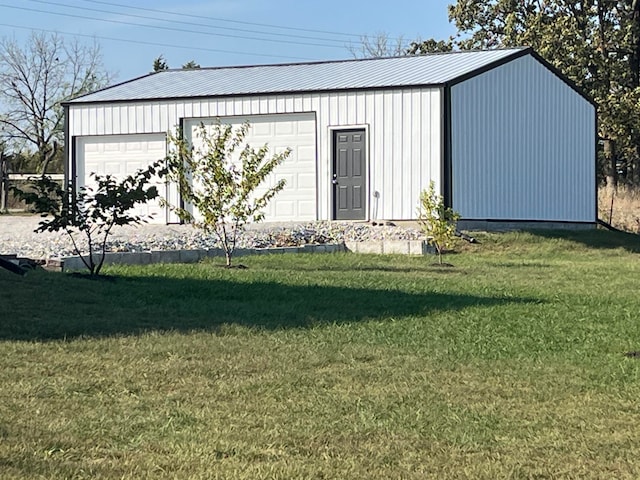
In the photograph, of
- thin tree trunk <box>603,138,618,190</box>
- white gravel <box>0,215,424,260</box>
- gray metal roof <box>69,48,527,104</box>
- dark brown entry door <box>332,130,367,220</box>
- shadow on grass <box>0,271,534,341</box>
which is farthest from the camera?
thin tree trunk <box>603,138,618,190</box>

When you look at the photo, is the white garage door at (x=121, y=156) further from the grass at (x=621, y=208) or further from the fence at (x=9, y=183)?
the grass at (x=621, y=208)

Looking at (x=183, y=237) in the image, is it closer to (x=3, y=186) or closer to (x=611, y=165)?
(x=3, y=186)

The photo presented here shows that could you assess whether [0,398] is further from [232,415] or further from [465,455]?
[465,455]

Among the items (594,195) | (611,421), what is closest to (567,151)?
(594,195)

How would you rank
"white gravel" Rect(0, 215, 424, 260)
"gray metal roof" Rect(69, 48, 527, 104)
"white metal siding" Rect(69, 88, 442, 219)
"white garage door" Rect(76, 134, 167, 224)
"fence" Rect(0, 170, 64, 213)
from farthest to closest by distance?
"fence" Rect(0, 170, 64, 213) < "white garage door" Rect(76, 134, 167, 224) < "gray metal roof" Rect(69, 48, 527, 104) < "white metal siding" Rect(69, 88, 442, 219) < "white gravel" Rect(0, 215, 424, 260)

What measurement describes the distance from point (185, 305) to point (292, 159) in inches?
484

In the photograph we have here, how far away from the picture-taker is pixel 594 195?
80.8ft

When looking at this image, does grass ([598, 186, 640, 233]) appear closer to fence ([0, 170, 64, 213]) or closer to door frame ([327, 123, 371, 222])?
door frame ([327, 123, 371, 222])

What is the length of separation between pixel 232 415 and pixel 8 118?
130ft

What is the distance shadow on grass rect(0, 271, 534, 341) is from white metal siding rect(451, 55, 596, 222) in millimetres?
10141

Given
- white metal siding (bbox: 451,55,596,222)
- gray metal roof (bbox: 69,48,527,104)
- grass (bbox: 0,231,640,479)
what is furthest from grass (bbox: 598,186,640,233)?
grass (bbox: 0,231,640,479)

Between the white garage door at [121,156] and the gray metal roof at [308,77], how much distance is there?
0.92 m

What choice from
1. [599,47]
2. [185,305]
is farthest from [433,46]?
[185,305]

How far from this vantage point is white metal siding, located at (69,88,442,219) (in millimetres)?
20203
